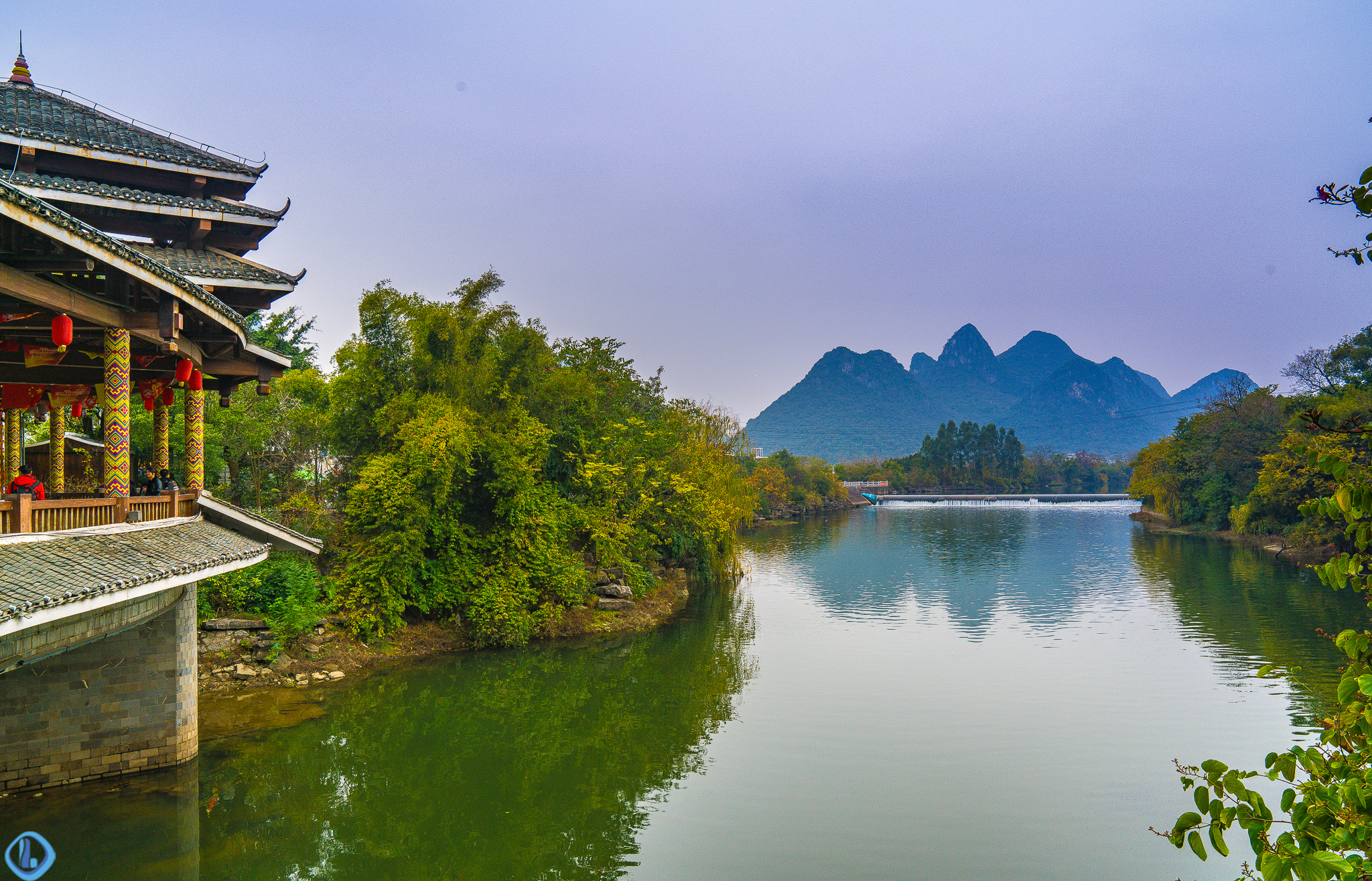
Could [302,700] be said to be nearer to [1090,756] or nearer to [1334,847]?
[1090,756]

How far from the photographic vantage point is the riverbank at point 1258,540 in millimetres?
28812

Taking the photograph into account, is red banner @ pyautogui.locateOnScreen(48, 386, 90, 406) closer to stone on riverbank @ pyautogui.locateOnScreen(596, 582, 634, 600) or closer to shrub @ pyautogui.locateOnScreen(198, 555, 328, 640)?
shrub @ pyautogui.locateOnScreen(198, 555, 328, 640)

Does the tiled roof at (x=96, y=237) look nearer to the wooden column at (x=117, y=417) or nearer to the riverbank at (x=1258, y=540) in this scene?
the wooden column at (x=117, y=417)

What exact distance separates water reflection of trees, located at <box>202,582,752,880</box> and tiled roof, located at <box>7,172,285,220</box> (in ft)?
24.3

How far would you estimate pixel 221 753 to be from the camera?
1013 cm

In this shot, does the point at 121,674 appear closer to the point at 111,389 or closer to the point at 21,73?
the point at 111,389

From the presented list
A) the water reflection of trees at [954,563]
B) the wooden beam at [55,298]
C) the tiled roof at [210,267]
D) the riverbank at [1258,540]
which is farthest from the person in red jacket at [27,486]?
the riverbank at [1258,540]

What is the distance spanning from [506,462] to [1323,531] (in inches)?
1021

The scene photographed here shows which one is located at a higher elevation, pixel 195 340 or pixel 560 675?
pixel 195 340

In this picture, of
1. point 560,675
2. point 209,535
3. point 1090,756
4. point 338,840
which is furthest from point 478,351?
point 1090,756

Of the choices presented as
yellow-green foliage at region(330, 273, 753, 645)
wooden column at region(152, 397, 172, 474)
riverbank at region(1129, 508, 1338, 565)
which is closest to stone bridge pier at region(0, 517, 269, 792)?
wooden column at region(152, 397, 172, 474)

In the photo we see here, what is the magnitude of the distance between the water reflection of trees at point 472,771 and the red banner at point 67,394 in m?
5.03

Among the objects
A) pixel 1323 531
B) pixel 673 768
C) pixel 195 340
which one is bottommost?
pixel 673 768

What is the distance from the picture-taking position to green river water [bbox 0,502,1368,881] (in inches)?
320
